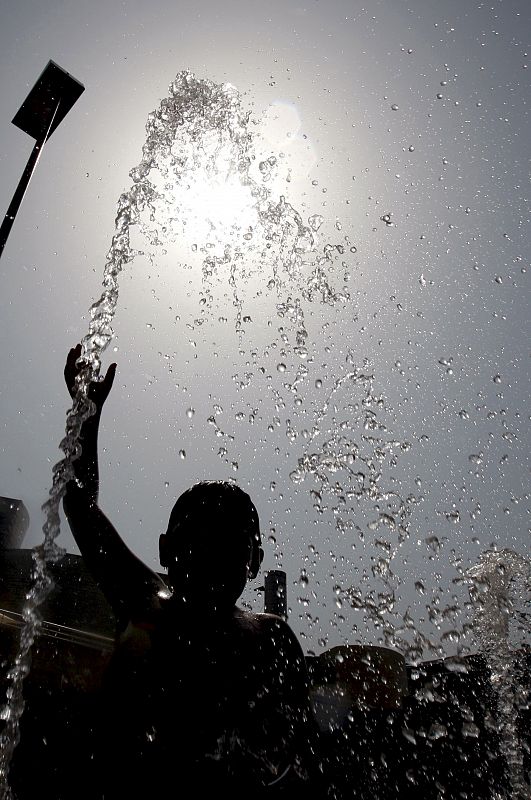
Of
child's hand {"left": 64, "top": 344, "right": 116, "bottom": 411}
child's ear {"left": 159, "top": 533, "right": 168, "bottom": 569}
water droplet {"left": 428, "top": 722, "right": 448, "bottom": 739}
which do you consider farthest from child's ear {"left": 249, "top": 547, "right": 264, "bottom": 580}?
water droplet {"left": 428, "top": 722, "right": 448, "bottom": 739}

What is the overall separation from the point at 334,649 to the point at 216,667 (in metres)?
9.27

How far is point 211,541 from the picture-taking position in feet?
5.89

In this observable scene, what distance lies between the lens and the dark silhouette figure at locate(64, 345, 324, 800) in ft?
4.70

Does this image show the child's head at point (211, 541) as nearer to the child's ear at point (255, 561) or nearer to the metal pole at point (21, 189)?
the child's ear at point (255, 561)

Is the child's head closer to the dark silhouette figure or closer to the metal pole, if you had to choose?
the dark silhouette figure

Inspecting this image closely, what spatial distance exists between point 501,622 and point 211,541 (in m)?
6.39

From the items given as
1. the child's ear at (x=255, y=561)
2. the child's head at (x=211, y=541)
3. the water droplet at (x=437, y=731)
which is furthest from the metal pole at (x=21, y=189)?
the water droplet at (x=437, y=731)

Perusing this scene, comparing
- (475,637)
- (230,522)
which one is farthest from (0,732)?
(475,637)

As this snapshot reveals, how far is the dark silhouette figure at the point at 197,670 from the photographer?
143 cm

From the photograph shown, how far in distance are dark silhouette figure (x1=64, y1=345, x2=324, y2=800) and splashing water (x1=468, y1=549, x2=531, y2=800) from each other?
5027 millimetres

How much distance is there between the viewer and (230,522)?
6.05 ft

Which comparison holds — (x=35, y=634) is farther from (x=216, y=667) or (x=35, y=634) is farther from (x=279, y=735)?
(x=279, y=735)

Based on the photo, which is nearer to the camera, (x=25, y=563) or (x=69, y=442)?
(x=69, y=442)

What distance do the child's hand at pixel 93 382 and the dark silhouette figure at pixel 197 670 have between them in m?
0.50
